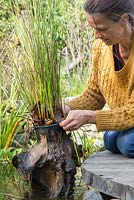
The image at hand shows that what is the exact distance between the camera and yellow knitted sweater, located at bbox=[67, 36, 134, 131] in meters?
3.13

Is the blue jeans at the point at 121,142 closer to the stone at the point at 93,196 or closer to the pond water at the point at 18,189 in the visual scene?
the stone at the point at 93,196

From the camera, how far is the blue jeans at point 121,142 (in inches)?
127

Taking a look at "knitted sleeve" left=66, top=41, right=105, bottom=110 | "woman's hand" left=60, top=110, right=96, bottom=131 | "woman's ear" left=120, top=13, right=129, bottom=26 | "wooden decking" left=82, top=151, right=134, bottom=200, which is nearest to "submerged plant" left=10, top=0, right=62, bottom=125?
"knitted sleeve" left=66, top=41, right=105, bottom=110

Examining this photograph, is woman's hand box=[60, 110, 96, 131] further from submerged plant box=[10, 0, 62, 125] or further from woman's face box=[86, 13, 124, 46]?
woman's face box=[86, 13, 124, 46]

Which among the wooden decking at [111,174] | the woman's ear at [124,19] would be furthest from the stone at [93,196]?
the woman's ear at [124,19]

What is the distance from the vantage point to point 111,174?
113 inches

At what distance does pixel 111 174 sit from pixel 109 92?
603 mm

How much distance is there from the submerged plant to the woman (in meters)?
0.13

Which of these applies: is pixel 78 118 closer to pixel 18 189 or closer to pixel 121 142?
pixel 121 142

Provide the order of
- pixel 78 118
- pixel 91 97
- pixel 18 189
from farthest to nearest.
Result: pixel 18 189 < pixel 91 97 < pixel 78 118

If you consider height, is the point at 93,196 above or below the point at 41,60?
below

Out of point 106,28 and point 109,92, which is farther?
point 109,92

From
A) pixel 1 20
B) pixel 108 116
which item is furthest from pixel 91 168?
pixel 1 20

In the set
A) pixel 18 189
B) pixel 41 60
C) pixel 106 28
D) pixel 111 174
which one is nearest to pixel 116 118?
pixel 111 174
